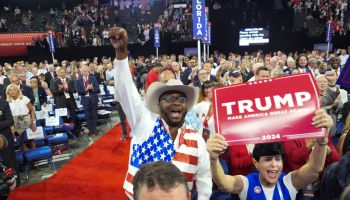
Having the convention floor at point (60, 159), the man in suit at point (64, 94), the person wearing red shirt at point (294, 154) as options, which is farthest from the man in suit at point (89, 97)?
the person wearing red shirt at point (294, 154)

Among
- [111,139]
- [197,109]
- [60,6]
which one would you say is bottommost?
[111,139]

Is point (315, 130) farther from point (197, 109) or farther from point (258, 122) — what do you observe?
point (197, 109)

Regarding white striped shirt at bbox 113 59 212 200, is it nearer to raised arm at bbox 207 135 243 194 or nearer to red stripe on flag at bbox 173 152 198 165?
red stripe on flag at bbox 173 152 198 165

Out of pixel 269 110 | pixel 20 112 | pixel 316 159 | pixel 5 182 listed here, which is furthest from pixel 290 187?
pixel 20 112

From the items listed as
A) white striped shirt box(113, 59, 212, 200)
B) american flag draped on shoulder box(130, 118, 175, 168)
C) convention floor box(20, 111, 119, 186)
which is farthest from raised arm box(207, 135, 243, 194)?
convention floor box(20, 111, 119, 186)

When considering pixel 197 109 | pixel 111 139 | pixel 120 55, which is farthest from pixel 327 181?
pixel 111 139

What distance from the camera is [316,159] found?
82.4 inches

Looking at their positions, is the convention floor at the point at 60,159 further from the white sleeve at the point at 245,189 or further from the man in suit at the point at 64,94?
the white sleeve at the point at 245,189

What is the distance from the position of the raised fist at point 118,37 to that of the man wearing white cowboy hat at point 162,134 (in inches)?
0.4

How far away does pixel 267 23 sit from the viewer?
72.0ft

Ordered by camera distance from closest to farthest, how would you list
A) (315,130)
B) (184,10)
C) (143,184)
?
(143,184) → (315,130) → (184,10)

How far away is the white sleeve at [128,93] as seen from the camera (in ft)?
6.90

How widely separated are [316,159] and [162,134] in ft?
3.26

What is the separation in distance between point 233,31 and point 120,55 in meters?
20.9
